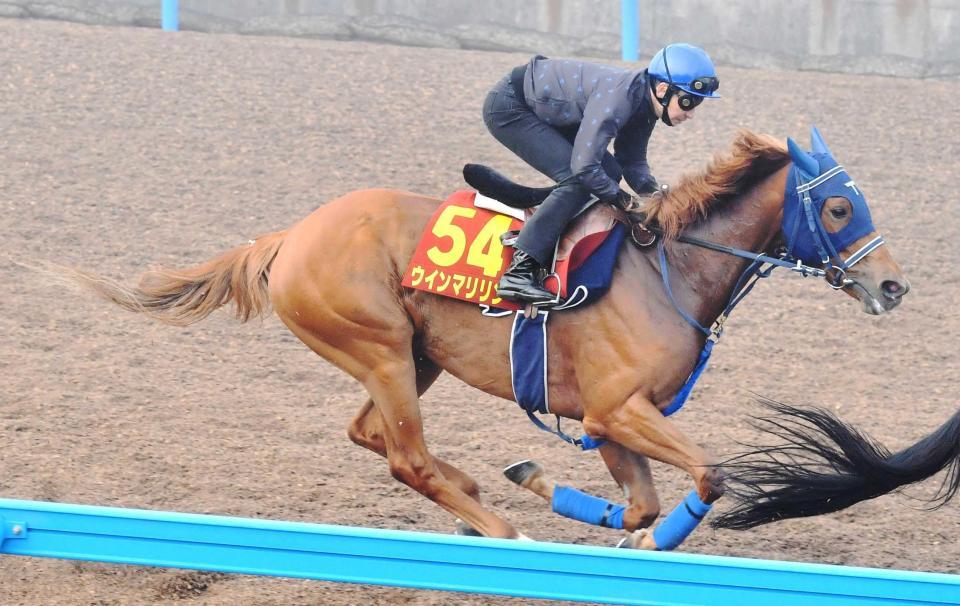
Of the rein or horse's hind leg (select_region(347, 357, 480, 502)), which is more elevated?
the rein

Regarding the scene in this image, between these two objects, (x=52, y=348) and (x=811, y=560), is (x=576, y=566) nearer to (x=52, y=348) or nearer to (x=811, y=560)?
(x=811, y=560)

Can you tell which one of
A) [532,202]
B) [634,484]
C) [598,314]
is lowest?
[634,484]

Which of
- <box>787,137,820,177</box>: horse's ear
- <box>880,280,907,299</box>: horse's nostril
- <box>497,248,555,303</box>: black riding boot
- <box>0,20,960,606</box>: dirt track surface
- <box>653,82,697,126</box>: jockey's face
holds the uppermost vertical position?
<box>653,82,697,126</box>: jockey's face

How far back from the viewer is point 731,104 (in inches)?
405

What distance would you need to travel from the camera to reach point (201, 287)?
5.18 meters

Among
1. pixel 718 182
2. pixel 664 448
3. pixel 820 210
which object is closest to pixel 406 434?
pixel 664 448

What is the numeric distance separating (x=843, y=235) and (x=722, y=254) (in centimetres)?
44

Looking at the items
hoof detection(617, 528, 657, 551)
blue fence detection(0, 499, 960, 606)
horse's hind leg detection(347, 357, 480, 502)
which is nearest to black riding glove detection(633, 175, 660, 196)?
horse's hind leg detection(347, 357, 480, 502)

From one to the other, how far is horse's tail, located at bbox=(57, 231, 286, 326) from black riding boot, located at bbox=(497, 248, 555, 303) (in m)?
1.03

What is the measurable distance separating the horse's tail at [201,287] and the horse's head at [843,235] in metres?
2.04

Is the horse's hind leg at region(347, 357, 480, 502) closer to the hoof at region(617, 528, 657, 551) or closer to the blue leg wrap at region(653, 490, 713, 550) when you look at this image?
the hoof at region(617, 528, 657, 551)

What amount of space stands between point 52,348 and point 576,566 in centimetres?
412

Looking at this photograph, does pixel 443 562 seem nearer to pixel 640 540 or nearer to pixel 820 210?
pixel 640 540

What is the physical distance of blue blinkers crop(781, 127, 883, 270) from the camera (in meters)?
4.38
